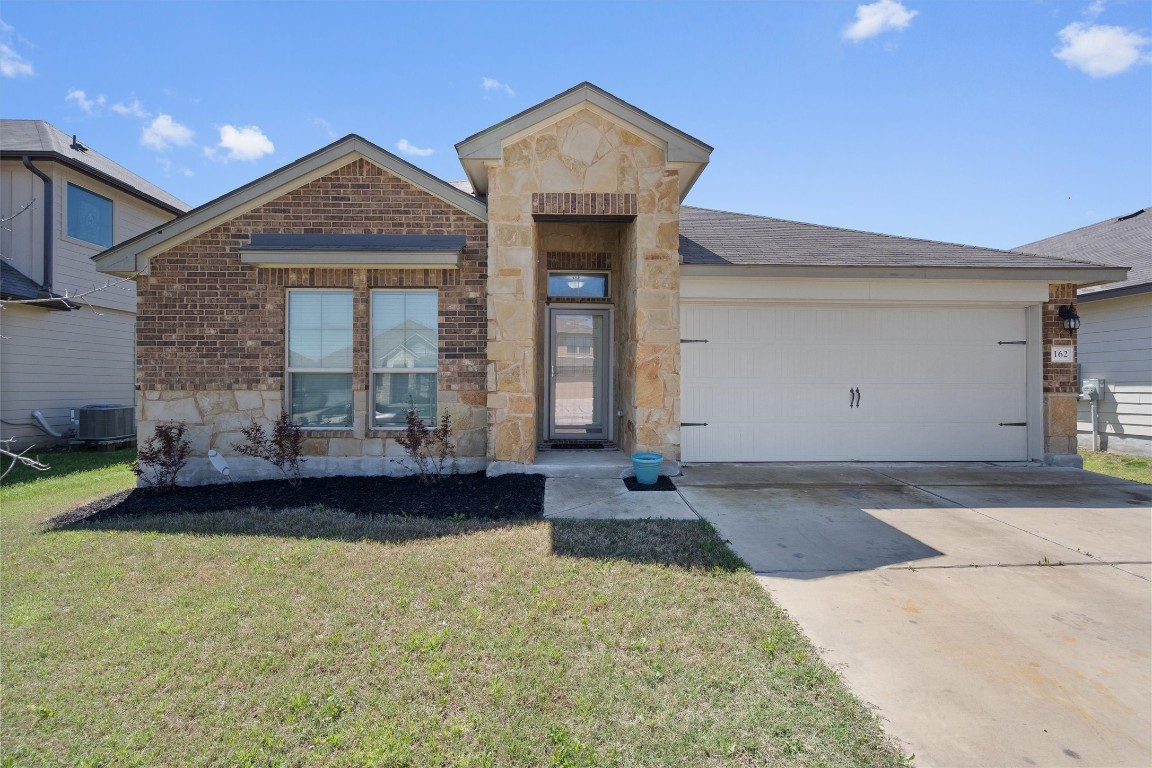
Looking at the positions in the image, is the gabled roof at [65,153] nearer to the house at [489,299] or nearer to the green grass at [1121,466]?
the house at [489,299]

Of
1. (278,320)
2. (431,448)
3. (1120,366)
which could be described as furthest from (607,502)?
(1120,366)

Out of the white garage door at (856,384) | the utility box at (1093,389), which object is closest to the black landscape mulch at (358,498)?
the white garage door at (856,384)

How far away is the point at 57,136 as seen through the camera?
12.2 meters

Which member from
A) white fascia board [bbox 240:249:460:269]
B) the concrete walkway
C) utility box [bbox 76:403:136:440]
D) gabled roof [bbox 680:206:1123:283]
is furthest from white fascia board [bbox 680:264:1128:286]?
utility box [bbox 76:403:136:440]

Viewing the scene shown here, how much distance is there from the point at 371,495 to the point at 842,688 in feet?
16.9

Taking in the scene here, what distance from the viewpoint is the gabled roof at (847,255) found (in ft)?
24.1

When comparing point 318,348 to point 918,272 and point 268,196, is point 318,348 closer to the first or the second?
point 268,196

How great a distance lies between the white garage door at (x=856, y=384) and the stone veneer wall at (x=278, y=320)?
10.7ft

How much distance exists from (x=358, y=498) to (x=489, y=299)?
2877 mm

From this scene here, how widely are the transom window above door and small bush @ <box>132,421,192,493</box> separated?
18.1 ft

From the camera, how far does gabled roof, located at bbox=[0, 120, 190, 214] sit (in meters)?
10.5

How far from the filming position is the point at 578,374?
29.5 feet

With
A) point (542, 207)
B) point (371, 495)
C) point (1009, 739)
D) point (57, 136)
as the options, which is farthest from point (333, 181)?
point (57, 136)

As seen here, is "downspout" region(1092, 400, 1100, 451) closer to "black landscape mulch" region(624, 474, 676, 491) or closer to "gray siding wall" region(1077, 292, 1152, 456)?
"gray siding wall" region(1077, 292, 1152, 456)
